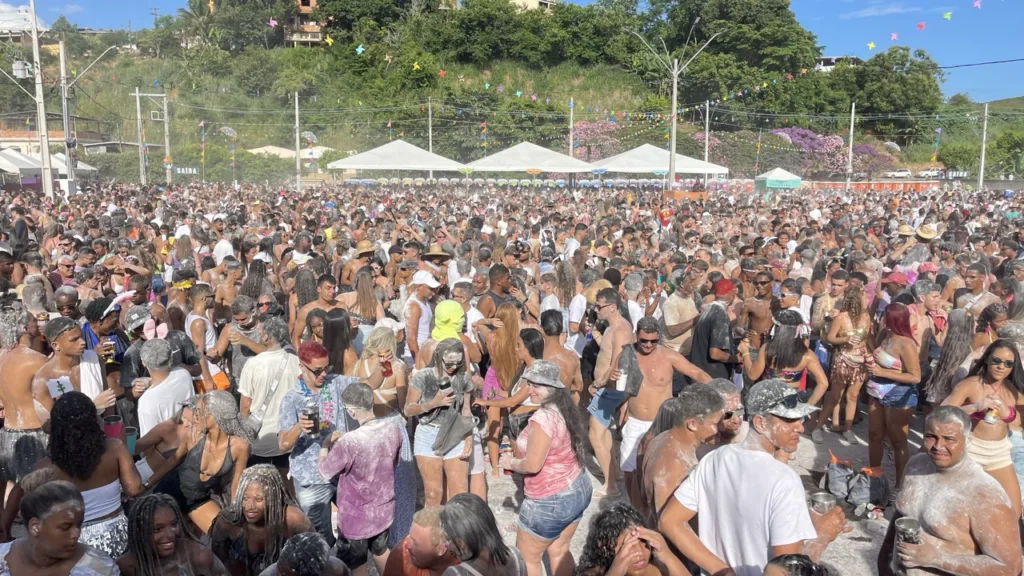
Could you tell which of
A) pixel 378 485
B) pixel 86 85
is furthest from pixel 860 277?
pixel 86 85

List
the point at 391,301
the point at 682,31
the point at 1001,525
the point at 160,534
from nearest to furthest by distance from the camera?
1. the point at 1001,525
2. the point at 160,534
3. the point at 391,301
4. the point at 682,31

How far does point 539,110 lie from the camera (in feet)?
157

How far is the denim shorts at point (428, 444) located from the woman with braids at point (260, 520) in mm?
1190

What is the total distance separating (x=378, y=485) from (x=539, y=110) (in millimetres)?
45756

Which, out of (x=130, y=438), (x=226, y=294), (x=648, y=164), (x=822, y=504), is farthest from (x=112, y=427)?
(x=648, y=164)

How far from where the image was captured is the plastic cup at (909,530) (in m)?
2.76

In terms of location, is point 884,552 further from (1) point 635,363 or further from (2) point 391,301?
(2) point 391,301

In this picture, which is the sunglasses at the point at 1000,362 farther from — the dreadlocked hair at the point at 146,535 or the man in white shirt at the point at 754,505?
the dreadlocked hair at the point at 146,535

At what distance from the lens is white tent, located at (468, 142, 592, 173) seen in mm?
23625

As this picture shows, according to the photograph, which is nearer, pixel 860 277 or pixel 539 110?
pixel 860 277

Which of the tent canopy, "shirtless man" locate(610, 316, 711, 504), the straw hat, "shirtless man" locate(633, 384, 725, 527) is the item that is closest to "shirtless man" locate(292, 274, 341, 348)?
the straw hat

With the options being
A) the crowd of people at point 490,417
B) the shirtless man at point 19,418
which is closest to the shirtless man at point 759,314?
the crowd of people at point 490,417

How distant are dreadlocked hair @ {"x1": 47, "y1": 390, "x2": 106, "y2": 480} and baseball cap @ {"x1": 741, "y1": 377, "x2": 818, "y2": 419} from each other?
2.86 meters

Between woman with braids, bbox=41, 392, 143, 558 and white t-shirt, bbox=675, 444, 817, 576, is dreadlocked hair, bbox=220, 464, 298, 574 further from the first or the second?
white t-shirt, bbox=675, 444, 817, 576
